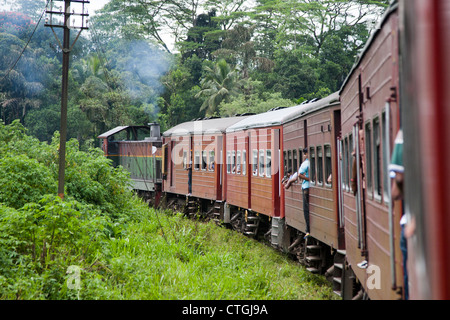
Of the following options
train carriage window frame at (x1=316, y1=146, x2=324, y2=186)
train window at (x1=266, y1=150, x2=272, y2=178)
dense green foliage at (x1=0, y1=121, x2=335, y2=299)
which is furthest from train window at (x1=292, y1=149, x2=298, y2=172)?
dense green foliage at (x1=0, y1=121, x2=335, y2=299)

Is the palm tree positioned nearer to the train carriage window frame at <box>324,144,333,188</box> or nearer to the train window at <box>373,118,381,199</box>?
the train carriage window frame at <box>324,144,333,188</box>

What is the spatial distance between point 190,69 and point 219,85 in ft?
19.7

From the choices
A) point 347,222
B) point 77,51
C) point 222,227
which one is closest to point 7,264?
point 347,222

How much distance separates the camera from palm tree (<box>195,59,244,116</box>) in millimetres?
39719

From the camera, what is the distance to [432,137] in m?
1.92

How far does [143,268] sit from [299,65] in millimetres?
31277

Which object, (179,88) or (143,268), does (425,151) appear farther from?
(179,88)

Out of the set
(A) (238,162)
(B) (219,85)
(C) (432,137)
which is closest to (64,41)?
(A) (238,162)

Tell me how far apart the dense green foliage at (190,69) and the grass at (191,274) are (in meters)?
24.9

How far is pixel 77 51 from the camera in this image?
166 feet

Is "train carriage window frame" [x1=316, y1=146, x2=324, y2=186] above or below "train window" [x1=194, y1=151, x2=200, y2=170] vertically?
below

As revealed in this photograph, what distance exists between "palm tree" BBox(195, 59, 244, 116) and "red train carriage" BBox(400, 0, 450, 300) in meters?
37.1

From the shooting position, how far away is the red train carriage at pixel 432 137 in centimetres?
191

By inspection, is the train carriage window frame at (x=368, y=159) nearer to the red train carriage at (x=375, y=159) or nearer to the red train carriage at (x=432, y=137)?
the red train carriage at (x=375, y=159)
